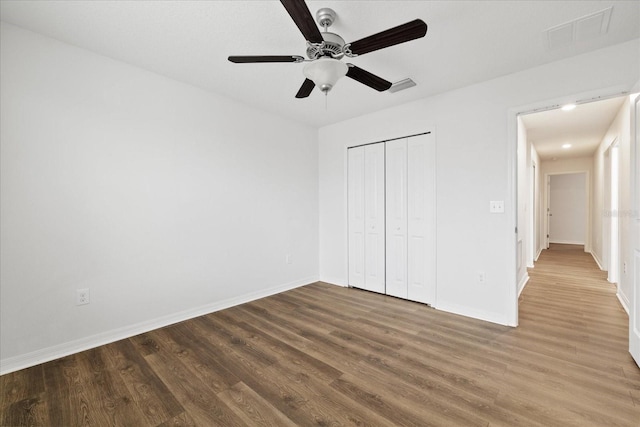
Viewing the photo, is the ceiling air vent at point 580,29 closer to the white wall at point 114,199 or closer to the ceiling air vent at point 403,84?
the ceiling air vent at point 403,84

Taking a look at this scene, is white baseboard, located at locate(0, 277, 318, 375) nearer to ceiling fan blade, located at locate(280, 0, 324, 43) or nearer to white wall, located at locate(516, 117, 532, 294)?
ceiling fan blade, located at locate(280, 0, 324, 43)

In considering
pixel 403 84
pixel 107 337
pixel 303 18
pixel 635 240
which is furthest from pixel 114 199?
pixel 635 240

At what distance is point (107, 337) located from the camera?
98.3 inches

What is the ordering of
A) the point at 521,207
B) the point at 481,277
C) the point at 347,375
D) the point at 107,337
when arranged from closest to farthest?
the point at 347,375 < the point at 107,337 < the point at 481,277 < the point at 521,207

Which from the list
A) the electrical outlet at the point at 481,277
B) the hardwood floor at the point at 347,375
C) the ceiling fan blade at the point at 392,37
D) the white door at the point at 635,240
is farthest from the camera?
the electrical outlet at the point at 481,277

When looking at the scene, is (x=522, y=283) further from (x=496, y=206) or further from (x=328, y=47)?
(x=328, y=47)

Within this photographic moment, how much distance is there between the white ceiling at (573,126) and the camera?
12.1ft

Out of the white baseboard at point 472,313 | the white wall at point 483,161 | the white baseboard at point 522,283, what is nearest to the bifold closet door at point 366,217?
the white wall at point 483,161

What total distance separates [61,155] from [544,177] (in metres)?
10.3

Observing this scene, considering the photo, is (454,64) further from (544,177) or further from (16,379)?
(544,177)

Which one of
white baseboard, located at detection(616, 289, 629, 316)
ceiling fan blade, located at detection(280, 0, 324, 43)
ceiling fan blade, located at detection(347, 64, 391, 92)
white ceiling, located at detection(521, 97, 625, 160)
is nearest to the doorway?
white ceiling, located at detection(521, 97, 625, 160)

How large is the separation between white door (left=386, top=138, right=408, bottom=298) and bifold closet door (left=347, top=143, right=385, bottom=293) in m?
0.11

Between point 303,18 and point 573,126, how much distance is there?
5119mm

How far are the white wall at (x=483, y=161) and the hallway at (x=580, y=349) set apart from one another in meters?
0.47
